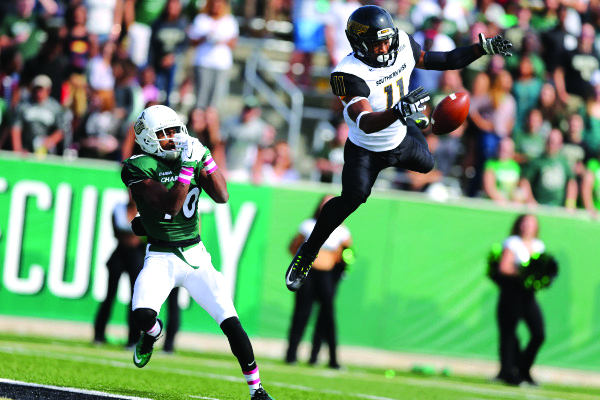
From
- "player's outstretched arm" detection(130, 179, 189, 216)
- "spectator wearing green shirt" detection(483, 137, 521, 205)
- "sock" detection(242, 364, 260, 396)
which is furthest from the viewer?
"spectator wearing green shirt" detection(483, 137, 521, 205)

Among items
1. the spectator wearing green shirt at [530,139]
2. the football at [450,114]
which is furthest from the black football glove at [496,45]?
the spectator wearing green shirt at [530,139]

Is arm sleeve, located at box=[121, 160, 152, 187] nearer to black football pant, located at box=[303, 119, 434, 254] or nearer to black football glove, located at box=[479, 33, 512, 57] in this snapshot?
Result: black football pant, located at box=[303, 119, 434, 254]

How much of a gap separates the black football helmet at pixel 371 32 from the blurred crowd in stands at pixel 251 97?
17.2 ft

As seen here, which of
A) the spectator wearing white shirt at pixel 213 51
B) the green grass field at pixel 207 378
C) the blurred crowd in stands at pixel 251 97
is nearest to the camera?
the green grass field at pixel 207 378

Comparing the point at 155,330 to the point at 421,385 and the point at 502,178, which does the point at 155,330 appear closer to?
the point at 421,385

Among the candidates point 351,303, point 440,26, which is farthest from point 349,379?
point 440,26

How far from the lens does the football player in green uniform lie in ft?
21.8

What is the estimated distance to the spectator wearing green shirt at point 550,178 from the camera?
12930 millimetres

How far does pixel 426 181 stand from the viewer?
13211mm

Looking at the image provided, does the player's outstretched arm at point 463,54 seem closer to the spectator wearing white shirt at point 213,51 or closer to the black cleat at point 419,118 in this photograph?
the black cleat at point 419,118

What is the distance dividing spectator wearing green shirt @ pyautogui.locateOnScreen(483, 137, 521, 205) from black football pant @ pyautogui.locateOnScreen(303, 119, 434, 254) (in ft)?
18.8

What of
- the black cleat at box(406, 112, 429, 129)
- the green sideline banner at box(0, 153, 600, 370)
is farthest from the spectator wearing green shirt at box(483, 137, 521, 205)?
the black cleat at box(406, 112, 429, 129)

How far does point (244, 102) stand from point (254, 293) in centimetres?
286

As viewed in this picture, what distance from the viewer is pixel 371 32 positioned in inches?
269
